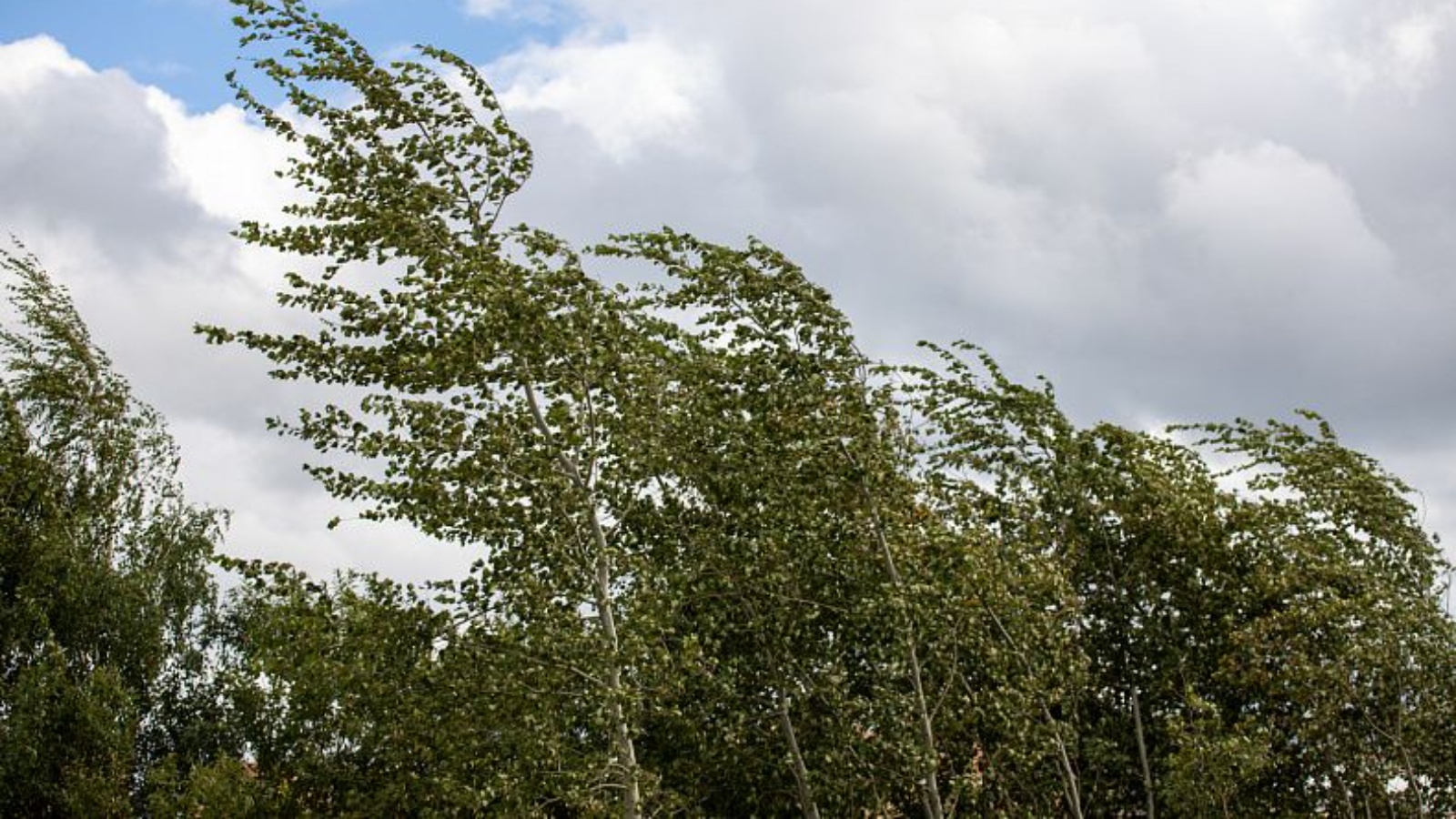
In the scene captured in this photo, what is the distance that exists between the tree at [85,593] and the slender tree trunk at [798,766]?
1102 cm

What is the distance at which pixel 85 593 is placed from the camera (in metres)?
23.3

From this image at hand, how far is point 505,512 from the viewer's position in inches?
450

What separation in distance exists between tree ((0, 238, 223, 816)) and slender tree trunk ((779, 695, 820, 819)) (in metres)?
11.0

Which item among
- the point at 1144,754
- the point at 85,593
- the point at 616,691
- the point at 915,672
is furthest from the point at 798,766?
the point at 85,593

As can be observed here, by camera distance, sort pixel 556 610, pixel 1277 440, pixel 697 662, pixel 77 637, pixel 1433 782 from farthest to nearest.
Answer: pixel 77 637 < pixel 1277 440 < pixel 1433 782 < pixel 697 662 < pixel 556 610

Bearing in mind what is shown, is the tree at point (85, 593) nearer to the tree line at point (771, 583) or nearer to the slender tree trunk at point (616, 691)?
the tree line at point (771, 583)

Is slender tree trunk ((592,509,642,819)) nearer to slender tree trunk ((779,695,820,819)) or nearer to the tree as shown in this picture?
slender tree trunk ((779,695,820,819))

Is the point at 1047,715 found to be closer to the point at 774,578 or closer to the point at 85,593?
the point at 774,578

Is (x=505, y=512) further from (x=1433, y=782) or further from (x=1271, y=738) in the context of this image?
(x=1433, y=782)


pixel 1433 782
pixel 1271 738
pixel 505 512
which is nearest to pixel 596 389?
pixel 505 512

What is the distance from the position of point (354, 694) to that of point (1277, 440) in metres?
11.6

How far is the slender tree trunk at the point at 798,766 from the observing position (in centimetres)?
1297

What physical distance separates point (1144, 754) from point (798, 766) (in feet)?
15.6

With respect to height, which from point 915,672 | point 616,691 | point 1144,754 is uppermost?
point 915,672
